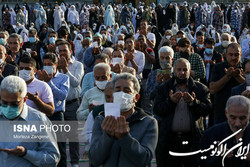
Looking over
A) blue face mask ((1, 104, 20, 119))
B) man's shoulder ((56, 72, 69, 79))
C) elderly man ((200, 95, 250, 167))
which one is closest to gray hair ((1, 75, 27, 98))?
blue face mask ((1, 104, 20, 119))

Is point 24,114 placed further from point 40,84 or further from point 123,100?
point 40,84

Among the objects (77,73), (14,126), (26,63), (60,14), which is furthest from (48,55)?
(60,14)

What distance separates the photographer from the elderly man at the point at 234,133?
14.5 ft

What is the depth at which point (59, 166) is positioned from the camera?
682 centimetres

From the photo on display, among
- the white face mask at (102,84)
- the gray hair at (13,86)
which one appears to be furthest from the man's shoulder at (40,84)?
the gray hair at (13,86)

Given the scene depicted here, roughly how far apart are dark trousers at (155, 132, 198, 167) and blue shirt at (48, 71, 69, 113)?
1474 millimetres

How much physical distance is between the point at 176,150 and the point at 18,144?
83.7 inches

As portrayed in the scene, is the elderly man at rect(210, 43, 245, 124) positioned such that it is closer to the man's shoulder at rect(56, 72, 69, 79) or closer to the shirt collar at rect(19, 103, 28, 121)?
the man's shoulder at rect(56, 72, 69, 79)

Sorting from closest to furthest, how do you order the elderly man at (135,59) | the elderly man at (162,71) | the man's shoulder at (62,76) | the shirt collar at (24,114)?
the shirt collar at (24,114)
the man's shoulder at (62,76)
the elderly man at (162,71)
the elderly man at (135,59)

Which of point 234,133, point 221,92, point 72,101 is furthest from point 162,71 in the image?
point 234,133

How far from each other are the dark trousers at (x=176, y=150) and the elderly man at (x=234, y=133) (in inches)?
46.9

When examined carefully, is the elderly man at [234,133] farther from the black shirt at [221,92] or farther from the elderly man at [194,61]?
the elderly man at [194,61]

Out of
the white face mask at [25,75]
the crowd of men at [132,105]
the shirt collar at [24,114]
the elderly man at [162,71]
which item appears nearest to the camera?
the crowd of men at [132,105]

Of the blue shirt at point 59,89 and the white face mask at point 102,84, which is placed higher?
the white face mask at point 102,84
